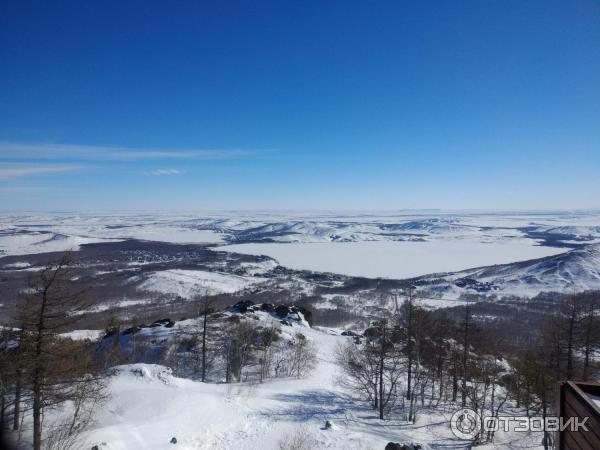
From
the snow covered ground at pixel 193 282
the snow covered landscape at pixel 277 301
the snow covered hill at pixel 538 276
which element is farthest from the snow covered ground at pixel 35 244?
the snow covered hill at pixel 538 276

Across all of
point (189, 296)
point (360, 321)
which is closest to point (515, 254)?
point (360, 321)

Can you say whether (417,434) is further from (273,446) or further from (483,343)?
(483,343)

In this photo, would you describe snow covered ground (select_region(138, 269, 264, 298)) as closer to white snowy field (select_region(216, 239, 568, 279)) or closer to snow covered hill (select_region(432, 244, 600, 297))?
white snowy field (select_region(216, 239, 568, 279))

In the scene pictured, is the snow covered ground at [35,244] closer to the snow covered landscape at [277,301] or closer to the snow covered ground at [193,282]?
the snow covered landscape at [277,301]

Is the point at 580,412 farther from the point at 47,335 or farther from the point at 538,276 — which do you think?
the point at 538,276

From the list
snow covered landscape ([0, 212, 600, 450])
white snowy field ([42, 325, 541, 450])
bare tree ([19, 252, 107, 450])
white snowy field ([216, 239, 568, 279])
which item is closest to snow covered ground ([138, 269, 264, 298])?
snow covered landscape ([0, 212, 600, 450])

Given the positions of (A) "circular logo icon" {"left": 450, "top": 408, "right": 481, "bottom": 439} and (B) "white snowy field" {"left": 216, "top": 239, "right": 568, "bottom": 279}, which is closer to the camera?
(A) "circular logo icon" {"left": 450, "top": 408, "right": 481, "bottom": 439}
